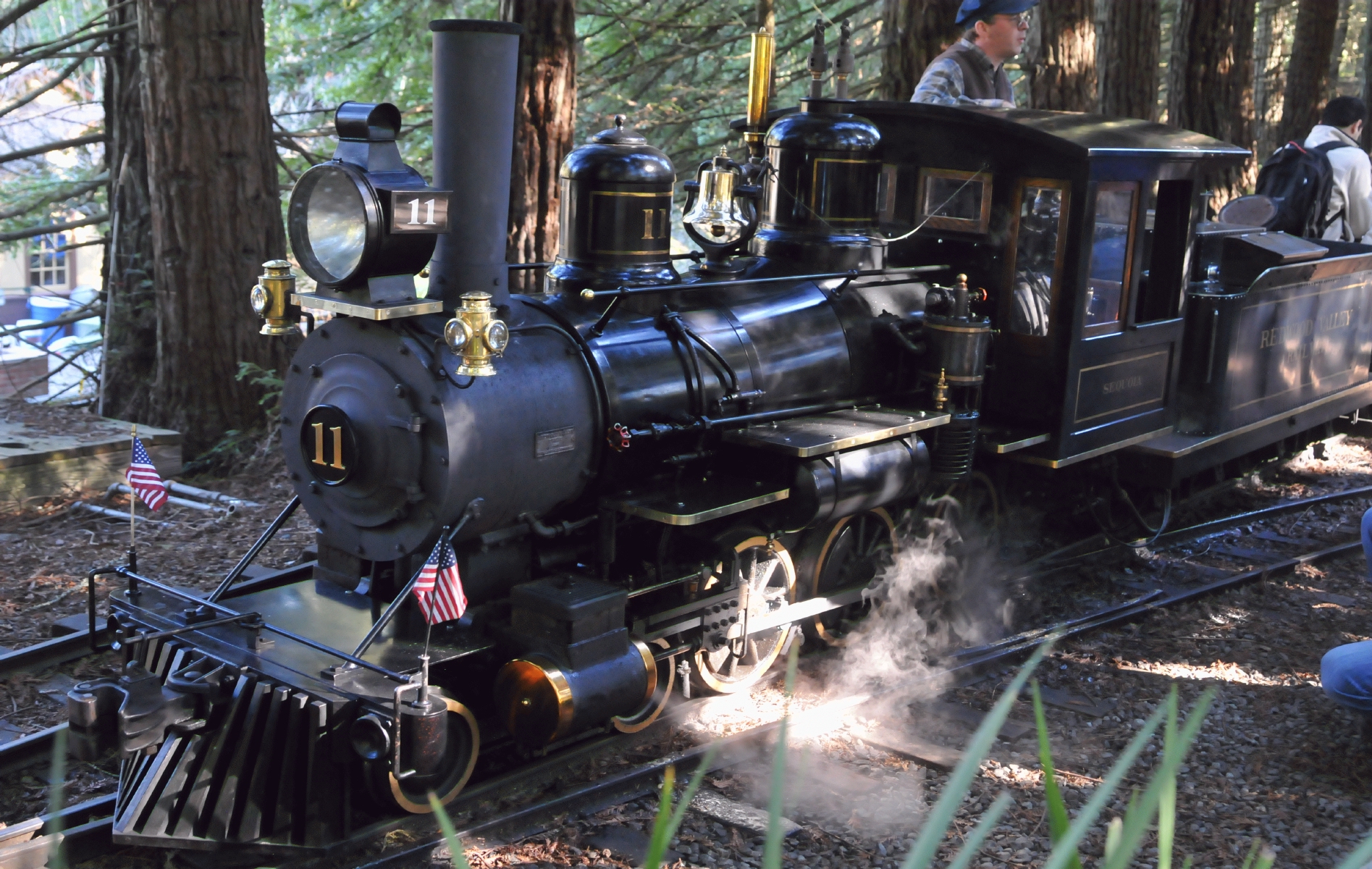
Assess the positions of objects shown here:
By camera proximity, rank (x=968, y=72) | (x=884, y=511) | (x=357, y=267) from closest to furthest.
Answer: (x=357, y=267) → (x=884, y=511) → (x=968, y=72)

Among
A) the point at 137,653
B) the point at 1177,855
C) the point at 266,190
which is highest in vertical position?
the point at 266,190

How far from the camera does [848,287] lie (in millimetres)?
5965

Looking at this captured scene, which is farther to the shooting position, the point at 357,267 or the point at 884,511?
the point at 884,511

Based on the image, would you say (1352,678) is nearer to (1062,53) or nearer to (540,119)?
(540,119)

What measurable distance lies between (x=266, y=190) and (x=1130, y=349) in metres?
5.63

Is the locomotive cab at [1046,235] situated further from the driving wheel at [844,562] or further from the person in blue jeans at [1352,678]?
the person in blue jeans at [1352,678]

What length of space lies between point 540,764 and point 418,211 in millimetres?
2012

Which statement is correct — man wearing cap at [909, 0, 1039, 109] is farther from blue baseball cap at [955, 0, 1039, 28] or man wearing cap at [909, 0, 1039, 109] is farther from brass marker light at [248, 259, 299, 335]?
brass marker light at [248, 259, 299, 335]

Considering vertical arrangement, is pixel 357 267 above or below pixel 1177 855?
above

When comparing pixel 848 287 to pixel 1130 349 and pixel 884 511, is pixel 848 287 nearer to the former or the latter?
pixel 884 511

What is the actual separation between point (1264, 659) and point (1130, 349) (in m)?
1.71

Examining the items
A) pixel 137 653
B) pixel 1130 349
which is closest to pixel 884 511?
pixel 1130 349

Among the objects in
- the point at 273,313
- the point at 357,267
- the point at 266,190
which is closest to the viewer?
the point at 357,267

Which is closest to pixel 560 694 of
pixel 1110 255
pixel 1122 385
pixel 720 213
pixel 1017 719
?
pixel 1017 719
